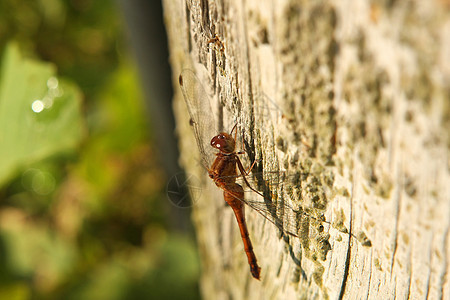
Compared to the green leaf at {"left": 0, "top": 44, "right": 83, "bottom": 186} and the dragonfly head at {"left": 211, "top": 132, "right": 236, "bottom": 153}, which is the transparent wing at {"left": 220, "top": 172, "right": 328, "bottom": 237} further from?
the green leaf at {"left": 0, "top": 44, "right": 83, "bottom": 186}

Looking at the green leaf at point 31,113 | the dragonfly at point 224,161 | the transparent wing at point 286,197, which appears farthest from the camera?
the green leaf at point 31,113

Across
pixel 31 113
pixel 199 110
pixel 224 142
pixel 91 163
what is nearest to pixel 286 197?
pixel 224 142

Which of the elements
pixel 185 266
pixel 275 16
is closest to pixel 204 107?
pixel 275 16

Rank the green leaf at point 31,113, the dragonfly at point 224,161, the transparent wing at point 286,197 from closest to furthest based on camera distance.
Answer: the transparent wing at point 286,197
the dragonfly at point 224,161
the green leaf at point 31,113

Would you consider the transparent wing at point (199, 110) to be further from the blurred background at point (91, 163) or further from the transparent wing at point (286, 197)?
the blurred background at point (91, 163)

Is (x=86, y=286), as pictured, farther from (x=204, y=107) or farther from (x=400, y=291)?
(x=400, y=291)

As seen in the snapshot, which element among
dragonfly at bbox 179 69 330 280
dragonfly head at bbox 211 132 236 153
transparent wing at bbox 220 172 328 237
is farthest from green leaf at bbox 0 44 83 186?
transparent wing at bbox 220 172 328 237

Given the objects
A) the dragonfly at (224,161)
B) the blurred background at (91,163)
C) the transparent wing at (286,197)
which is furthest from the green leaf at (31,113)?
the transparent wing at (286,197)
